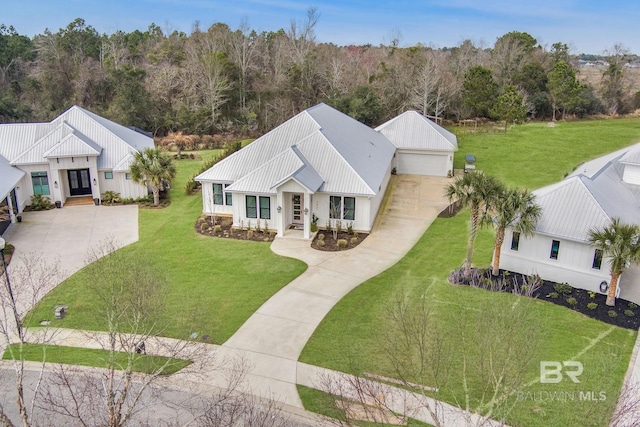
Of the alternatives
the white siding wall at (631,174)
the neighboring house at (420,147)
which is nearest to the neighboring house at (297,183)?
the neighboring house at (420,147)

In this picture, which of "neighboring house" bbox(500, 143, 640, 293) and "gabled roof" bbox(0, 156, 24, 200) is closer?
"neighboring house" bbox(500, 143, 640, 293)

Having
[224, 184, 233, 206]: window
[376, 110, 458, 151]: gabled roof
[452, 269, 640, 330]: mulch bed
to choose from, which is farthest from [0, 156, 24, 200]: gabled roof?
[376, 110, 458, 151]: gabled roof

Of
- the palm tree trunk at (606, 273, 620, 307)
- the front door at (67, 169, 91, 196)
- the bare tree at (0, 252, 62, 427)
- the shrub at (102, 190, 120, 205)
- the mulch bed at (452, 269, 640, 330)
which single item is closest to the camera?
the bare tree at (0, 252, 62, 427)

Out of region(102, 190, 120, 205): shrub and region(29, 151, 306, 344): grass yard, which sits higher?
region(102, 190, 120, 205): shrub

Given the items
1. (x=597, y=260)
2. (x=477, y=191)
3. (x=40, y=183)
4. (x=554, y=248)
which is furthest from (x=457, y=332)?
(x=40, y=183)

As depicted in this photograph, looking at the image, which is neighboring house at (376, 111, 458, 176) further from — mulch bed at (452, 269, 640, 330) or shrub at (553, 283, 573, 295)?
shrub at (553, 283, 573, 295)

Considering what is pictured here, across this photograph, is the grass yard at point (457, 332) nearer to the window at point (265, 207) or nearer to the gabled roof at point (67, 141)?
the window at point (265, 207)

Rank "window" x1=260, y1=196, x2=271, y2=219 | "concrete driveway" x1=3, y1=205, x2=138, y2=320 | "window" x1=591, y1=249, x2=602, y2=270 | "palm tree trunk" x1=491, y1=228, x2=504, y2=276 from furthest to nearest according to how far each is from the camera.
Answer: "window" x1=260, y1=196, x2=271, y2=219 < "concrete driveway" x1=3, y1=205, x2=138, y2=320 < "palm tree trunk" x1=491, y1=228, x2=504, y2=276 < "window" x1=591, y1=249, x2=602, y2=270

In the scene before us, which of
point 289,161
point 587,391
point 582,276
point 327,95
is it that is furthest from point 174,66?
point 587,391
